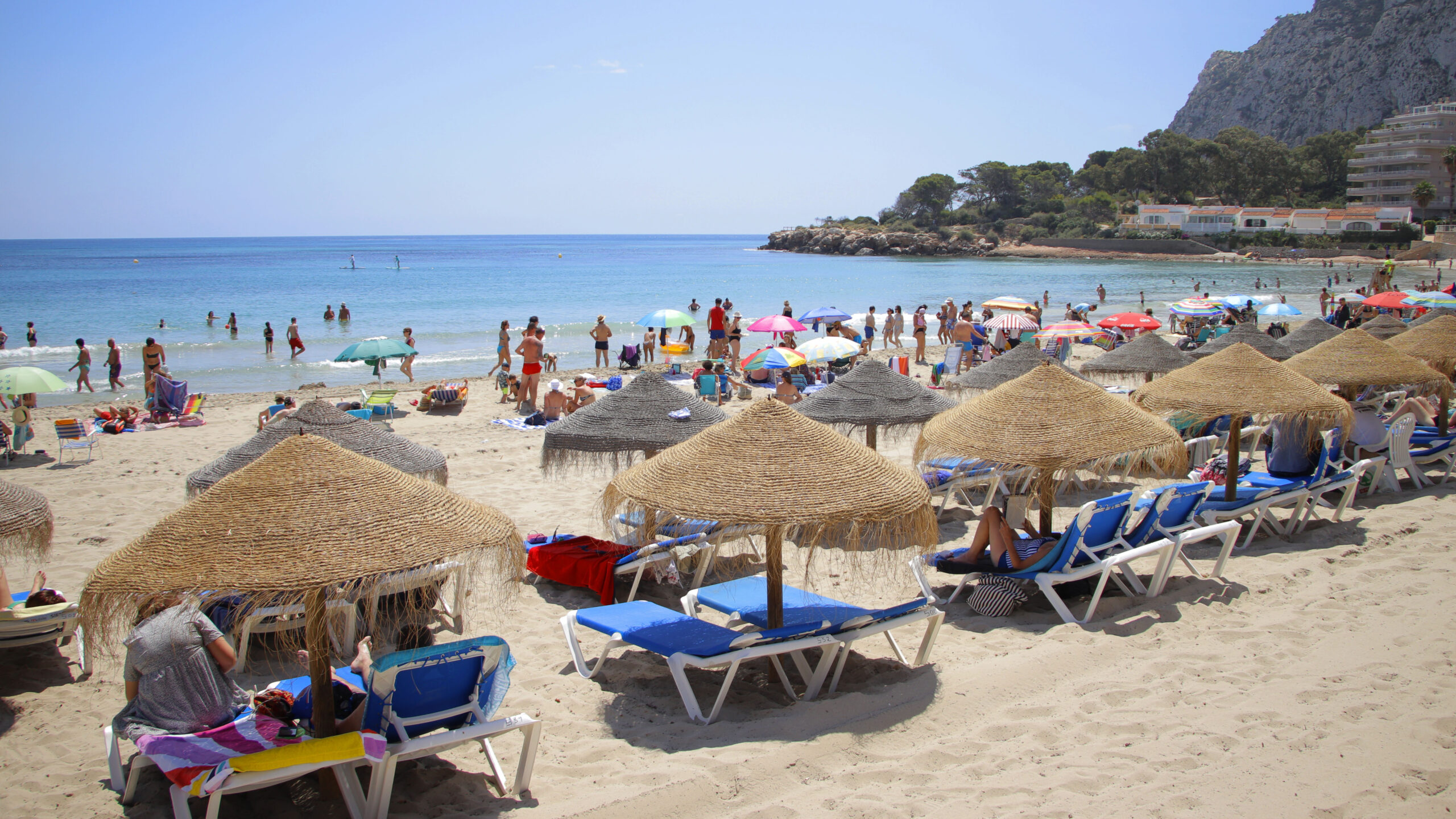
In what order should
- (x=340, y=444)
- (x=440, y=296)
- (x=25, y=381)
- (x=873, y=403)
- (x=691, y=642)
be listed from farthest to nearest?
(x=440, y=296)
(x=25, y=381)
(x=873, y=403)
(x=340, y=444)
(x=691, y=642)

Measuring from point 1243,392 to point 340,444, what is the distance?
22.1 feet

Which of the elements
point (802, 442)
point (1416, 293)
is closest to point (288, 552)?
point (802, 442)

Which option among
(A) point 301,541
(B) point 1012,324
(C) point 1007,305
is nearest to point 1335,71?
(C) point 1007,305

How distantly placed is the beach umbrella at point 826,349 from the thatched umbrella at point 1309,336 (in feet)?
19.7

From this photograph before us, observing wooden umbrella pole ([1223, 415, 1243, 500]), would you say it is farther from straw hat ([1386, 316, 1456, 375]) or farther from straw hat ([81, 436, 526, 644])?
straw hat ([81, 436, 526, 644])

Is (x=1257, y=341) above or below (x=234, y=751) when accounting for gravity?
above

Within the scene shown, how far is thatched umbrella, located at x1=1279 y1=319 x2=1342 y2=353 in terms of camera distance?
11.8m

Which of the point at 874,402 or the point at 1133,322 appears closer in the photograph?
the point at 874,402

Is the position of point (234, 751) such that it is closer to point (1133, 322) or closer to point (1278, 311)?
point (1133, 322)

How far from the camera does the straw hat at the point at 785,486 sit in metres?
4.00

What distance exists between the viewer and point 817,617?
15.1 ft

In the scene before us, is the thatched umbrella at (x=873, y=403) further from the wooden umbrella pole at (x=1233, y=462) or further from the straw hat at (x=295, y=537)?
the straw hat at (x=295, y=537)

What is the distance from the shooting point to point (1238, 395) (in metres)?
6.55

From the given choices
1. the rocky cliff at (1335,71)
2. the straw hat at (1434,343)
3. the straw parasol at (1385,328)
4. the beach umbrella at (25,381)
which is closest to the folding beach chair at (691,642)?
the straw hat at (1434,343)
